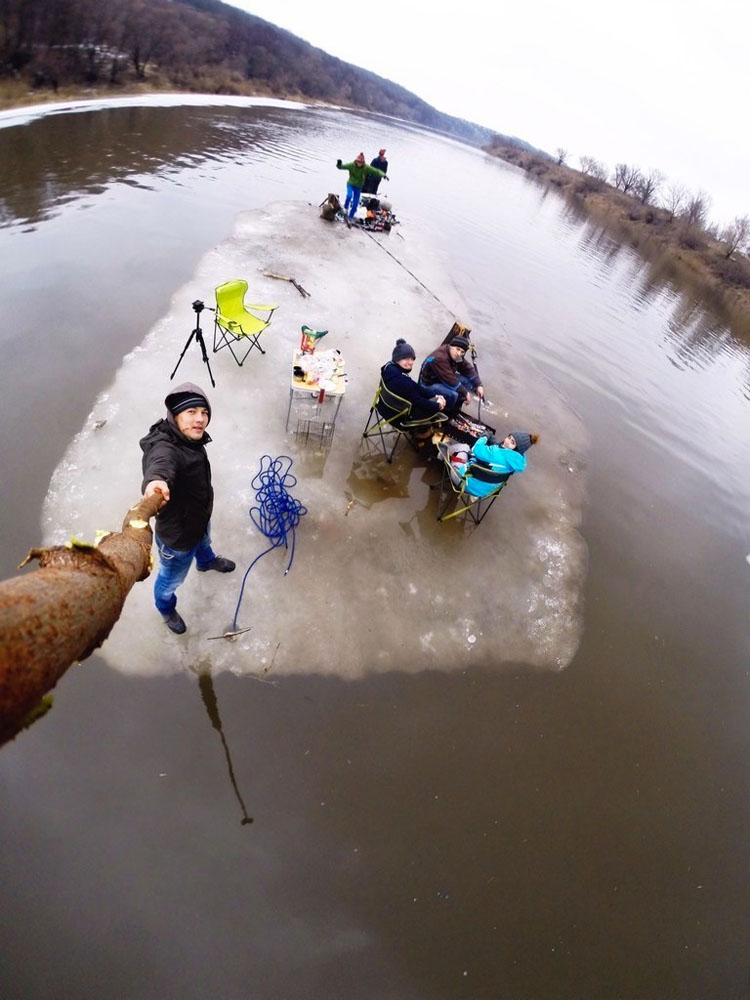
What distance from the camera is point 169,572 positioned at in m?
3.45

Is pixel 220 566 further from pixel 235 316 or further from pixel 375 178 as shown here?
pixel 375 178

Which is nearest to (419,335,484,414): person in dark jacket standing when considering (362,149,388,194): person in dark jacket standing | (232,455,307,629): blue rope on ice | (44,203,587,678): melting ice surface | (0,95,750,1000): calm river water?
(44,203,587,678): melting ice surface

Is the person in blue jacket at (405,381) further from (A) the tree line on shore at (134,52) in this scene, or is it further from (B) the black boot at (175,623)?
(A) the tree line on shore at (134,52)

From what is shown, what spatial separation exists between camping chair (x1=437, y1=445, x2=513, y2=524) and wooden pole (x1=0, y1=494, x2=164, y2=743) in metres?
3.93

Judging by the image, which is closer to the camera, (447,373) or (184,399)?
(184,399)

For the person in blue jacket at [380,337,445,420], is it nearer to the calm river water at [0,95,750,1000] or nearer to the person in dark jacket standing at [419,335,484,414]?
the person in dark jacket standing at [419,335,484,414]

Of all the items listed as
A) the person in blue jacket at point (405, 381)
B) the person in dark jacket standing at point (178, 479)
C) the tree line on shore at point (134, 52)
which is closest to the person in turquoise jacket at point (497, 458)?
the person in blue jacket at point (405, 381)

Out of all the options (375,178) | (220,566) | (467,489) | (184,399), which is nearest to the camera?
(184,399)

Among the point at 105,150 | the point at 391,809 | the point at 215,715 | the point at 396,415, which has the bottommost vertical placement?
the point at 105,150

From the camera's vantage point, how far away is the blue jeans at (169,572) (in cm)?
333

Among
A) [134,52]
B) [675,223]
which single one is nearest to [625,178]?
[675,223]

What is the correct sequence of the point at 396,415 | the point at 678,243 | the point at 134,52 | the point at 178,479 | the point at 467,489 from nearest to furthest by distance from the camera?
the point at 178,479
the point at 467,489
the point at 396,415
the point at 134,52
the point at 678,243

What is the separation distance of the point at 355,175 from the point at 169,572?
43.0 ft

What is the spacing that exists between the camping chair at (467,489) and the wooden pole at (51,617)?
3931 mm
